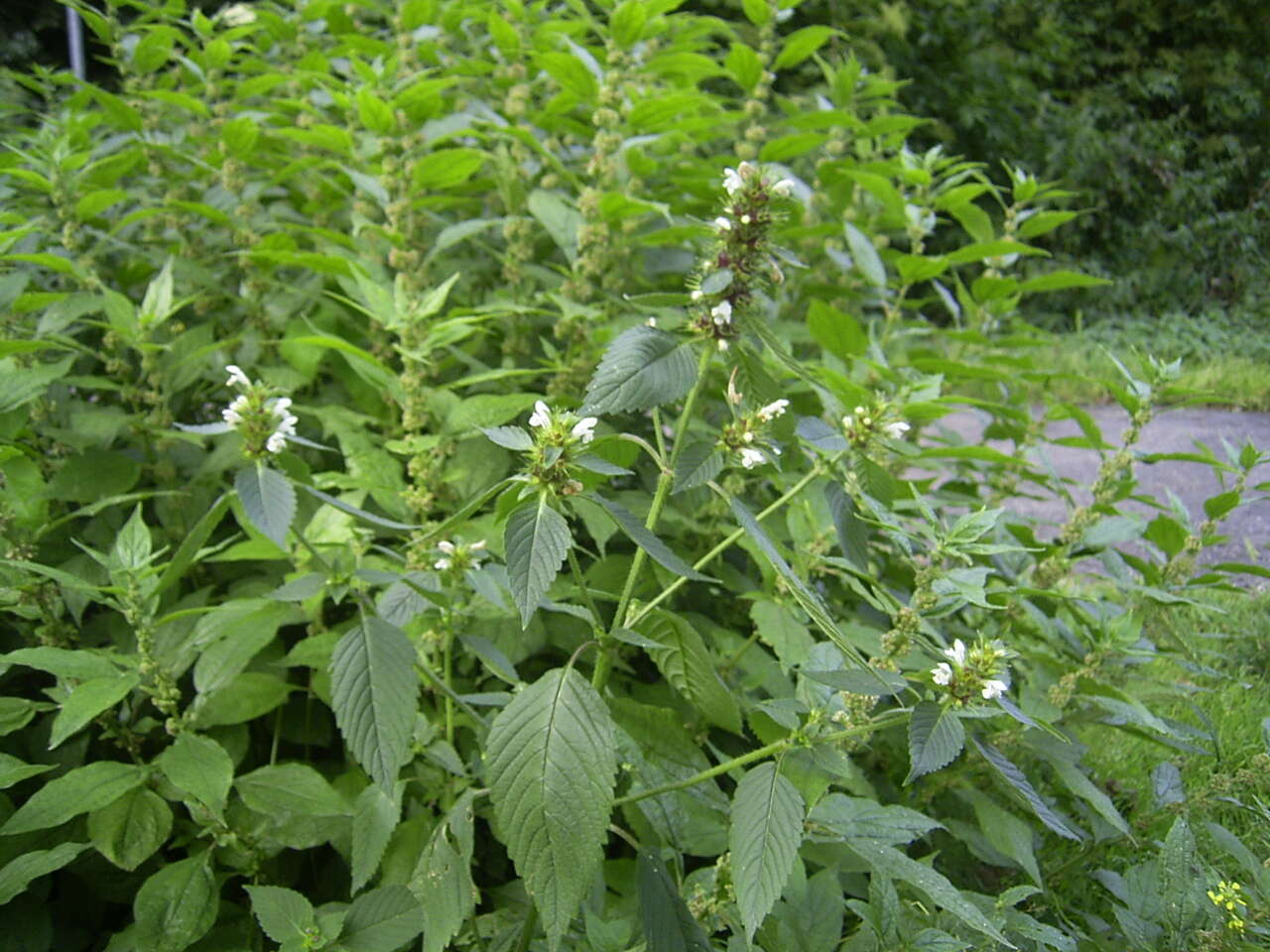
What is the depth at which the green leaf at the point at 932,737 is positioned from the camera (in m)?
1.01

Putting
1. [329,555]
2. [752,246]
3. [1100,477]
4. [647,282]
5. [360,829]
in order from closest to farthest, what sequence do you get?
[752,246] → [360,829] → [329,555] → [1100,477] → [647,282]

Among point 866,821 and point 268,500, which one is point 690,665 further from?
point 268,500

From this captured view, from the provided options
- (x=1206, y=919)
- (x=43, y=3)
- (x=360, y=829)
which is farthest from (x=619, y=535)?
(x=43, y=3)

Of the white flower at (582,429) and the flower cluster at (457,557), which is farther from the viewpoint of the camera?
the flower cluster at (457,557)

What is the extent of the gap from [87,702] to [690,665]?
36.6 inches

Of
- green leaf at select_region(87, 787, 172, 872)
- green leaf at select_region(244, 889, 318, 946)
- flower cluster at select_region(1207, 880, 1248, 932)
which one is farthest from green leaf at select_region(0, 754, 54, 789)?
→ flower cluster at select_region(1207, 880, 1248, 932)

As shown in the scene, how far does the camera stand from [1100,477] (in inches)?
82.4

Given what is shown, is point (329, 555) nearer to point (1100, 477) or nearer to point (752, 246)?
point (752, 246)

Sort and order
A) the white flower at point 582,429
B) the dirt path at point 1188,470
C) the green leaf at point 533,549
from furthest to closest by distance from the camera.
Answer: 1. the dirt path at point 1188,470
2. the white flower at point 582,429
3. the green leaf at point 533,549

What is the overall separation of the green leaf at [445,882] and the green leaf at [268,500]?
0.46 meters

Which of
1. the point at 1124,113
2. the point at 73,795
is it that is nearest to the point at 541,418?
the point at 73,795

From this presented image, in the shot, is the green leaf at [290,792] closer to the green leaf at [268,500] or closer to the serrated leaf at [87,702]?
the serrated leaf at [87,702]

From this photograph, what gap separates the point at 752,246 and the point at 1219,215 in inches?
189

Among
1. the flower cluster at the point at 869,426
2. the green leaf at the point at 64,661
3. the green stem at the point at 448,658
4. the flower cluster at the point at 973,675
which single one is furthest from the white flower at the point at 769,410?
the green leaf at the point at 64,661
